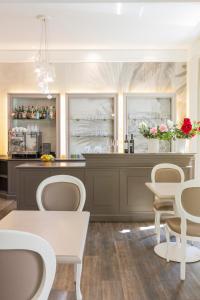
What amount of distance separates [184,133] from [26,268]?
3536 mm

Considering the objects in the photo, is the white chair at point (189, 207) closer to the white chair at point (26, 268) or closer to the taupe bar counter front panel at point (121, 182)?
the white chair at point (26, 268)

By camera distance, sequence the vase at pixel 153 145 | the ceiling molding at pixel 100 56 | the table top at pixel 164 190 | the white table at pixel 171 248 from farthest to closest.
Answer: the ceiling molding at pixel 100 56, the vase at pixel 153 145, the white table at pixel 171 248, the table top at pixel 164 190

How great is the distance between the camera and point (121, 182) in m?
4.79

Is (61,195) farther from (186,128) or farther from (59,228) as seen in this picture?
(186,128)

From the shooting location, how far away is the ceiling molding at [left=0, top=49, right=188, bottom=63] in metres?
6.61

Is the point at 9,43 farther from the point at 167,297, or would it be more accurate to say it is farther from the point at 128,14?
the point at 167,297

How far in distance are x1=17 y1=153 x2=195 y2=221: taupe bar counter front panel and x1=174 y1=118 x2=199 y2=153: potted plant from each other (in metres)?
0.24

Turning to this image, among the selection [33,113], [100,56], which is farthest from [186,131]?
[33,113]

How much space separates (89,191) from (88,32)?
2897 millimetres

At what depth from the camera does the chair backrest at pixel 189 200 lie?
270cm

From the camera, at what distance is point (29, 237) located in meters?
1.16

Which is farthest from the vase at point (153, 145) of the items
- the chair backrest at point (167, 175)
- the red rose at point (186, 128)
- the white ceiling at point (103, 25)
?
the white ceiling at point (103, 25)

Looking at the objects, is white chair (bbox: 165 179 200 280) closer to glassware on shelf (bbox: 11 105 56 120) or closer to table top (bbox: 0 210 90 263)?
→ table top (bbox: 0 210 90 263)

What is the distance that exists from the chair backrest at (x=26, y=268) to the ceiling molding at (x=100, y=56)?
19.4ft
